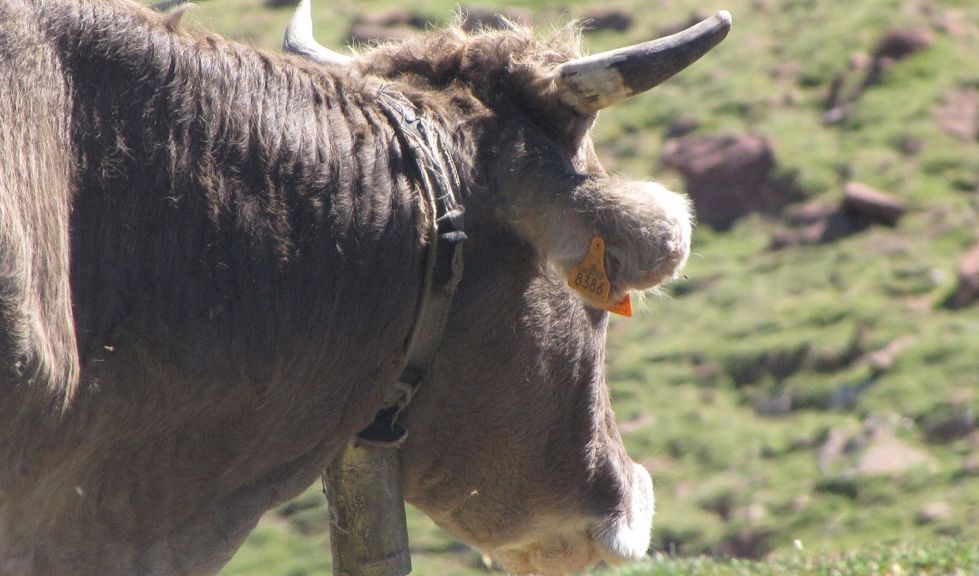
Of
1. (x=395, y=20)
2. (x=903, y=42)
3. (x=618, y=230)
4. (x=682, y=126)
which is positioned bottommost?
(x=682, y=126)

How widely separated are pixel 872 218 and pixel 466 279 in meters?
7.09

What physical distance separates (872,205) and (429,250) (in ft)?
23.3

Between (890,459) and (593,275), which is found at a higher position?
(593,275)

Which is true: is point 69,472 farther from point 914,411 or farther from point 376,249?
point 914,411

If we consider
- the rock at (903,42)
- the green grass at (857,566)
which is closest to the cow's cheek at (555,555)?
the green grass at (857,566)

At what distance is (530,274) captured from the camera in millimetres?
2990

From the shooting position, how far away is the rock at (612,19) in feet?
44.1

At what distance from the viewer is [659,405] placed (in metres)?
8.00

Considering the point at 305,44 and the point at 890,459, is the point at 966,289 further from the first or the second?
the point at 305,44

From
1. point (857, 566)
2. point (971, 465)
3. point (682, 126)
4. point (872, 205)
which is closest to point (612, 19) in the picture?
point (682, 126)

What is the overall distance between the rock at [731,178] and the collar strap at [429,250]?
7.58m

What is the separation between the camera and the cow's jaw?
3.43 metres

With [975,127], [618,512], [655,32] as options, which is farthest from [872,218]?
[618,512]

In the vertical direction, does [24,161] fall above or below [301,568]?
above
